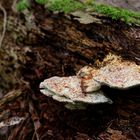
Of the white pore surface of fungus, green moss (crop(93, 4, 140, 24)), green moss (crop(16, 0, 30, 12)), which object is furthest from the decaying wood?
green moss (crop(16, 0, 30, 12))

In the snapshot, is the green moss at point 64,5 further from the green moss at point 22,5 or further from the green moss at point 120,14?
the green moss at point 22,5

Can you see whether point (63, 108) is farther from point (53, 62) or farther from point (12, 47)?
point (12, 47)

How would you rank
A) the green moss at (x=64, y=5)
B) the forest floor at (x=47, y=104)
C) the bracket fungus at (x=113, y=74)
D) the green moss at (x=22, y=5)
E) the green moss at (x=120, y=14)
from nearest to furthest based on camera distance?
the bracket fungus at (x=113, y=74) → the forest floor at (x=47, y=104) → the green moss at (x=120, y=14) → the green moss at (x=64, y=5) → the green moss at (x=22, y=5)

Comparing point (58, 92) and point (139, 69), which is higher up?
point (139, 69)

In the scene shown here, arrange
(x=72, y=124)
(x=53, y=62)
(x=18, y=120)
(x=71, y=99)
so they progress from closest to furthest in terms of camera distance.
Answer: (x=71, y=99) < (x=72, y=124) < (x=18, y=120) < (x=53, y=62)

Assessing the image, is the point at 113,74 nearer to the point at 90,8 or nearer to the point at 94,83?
the point at 94,83

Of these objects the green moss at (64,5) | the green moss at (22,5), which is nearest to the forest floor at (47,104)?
the green moss at (22,5)

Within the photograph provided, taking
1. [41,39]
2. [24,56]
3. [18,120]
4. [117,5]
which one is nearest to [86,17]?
[117,5]
